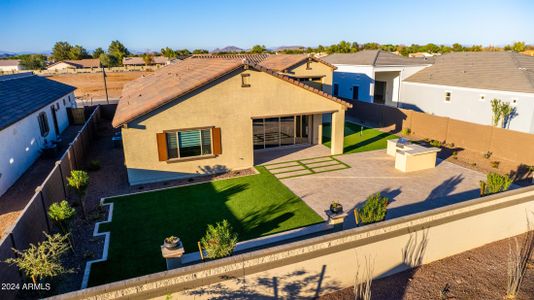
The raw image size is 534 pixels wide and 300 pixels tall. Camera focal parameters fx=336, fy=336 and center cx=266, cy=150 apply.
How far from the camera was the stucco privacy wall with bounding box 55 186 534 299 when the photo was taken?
7.08m

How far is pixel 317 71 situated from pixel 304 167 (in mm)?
13196

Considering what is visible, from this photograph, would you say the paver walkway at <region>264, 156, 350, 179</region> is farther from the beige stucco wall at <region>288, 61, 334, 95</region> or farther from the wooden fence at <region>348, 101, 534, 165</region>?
the beige stucco wall at <region>288, 61, 334, 95</region>

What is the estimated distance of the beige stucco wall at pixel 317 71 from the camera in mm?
27747

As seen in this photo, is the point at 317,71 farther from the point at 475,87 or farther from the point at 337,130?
the point at 475,87

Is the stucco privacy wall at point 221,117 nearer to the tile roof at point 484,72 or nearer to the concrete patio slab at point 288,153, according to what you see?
the concrete patio slab at point 288,153

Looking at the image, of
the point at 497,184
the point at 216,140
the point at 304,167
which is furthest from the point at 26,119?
the point at 497,184

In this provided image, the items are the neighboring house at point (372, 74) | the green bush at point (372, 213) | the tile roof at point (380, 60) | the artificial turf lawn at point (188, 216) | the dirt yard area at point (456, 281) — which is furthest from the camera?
the tile roof at point (380, 60)

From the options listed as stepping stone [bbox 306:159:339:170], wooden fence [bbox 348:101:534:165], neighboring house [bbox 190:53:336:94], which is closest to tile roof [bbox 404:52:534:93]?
wooden fence [bbox 348:101:534:165]

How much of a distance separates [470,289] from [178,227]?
9143 millimetres

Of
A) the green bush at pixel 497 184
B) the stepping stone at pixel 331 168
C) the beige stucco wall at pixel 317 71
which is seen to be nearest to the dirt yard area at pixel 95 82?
the beige stucco wall at pixel 317 71

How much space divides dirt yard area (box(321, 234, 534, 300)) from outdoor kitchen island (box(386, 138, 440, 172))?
6.79 metres

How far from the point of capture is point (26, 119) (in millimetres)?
18672

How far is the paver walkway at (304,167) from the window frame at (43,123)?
47.7 ft

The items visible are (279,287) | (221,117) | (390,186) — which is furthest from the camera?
(221,117)
